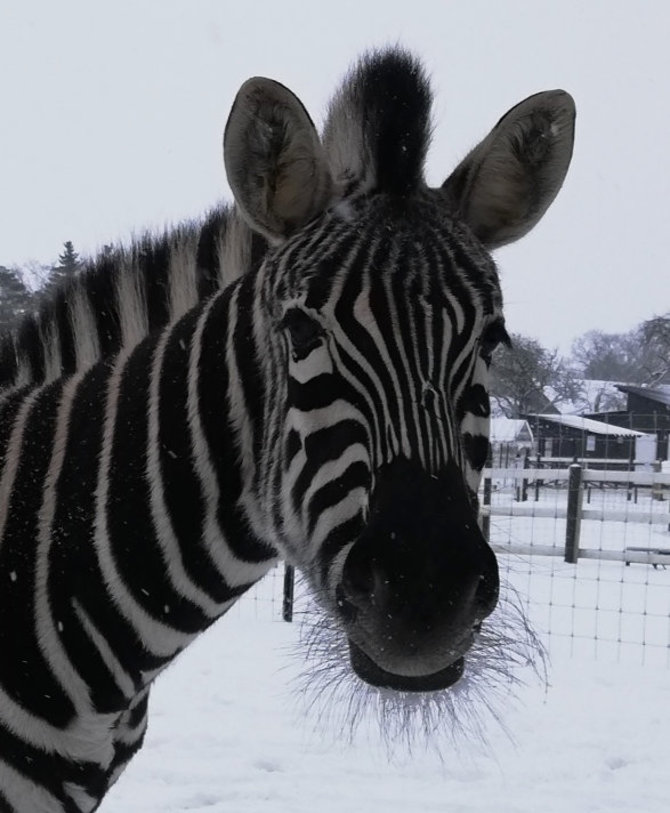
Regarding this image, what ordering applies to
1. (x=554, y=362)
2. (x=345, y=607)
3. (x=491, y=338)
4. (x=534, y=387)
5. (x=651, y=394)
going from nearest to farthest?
(x=345, y=607), (x=491, y=338), (x=534, y=387), (x=651, y=394), (x=554, y=362)

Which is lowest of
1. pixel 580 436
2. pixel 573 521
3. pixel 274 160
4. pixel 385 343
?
pixel 573 521

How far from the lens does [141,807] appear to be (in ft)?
15.4

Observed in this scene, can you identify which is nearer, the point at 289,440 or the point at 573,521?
the point at 289,440

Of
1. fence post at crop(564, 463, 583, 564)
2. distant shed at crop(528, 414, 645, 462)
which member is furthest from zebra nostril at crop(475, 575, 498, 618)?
distant shed at crop(528, 414, 645, 462)

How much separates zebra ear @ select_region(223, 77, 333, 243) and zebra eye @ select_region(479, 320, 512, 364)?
1.88ft

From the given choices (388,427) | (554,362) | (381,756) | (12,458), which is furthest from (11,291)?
(554,362)

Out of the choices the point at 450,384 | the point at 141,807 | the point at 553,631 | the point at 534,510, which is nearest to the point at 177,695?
the point at 141,807

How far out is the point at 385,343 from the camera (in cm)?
187

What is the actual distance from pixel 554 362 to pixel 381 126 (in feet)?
198

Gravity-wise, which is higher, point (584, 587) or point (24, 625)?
point (24, 625)

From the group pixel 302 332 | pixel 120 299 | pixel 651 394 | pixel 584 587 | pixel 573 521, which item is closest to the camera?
pixel 302 332

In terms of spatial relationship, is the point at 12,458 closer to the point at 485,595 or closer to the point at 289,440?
the point at 289,440

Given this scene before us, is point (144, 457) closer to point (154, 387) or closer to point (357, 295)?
point (154, 387)

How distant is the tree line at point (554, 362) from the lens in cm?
378
